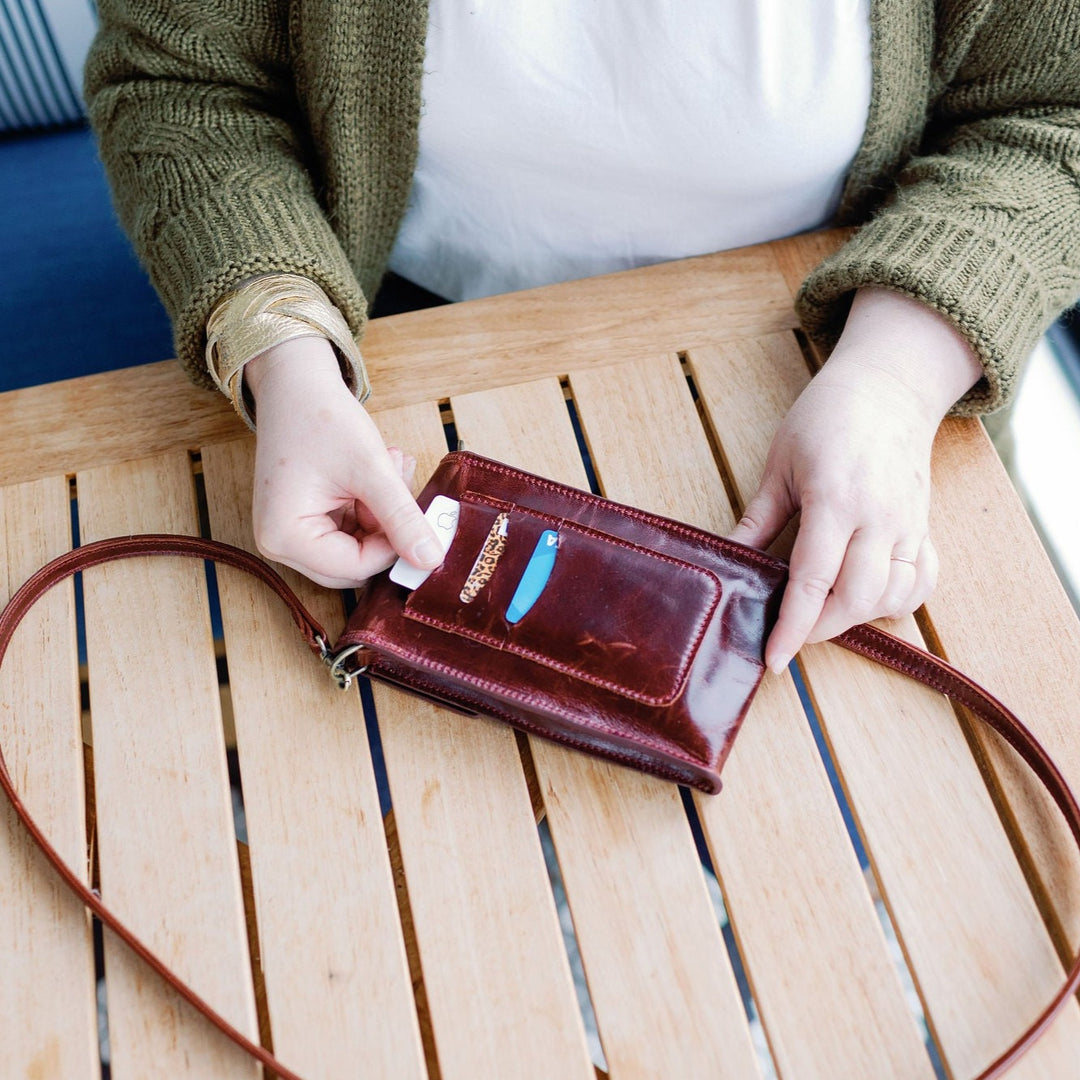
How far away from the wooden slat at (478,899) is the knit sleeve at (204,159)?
12.2 inches

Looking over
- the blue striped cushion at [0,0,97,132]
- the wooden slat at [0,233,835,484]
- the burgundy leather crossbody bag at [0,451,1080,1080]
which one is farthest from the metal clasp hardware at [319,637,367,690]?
the blue striped cushion at [0,0,97,132]

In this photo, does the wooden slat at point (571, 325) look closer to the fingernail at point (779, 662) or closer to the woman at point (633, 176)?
the woman at point (633, 176)

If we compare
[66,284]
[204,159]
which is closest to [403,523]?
[204,159]

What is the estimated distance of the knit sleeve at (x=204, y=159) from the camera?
636 mm

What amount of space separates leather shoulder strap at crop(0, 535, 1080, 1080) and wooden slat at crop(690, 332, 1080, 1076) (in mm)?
11

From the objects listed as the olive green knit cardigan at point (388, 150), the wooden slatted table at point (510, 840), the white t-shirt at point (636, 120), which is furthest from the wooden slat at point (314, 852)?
the white t-shirt at point (636, 120)

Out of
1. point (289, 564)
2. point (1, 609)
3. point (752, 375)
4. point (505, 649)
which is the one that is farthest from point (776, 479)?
point (1, 609)

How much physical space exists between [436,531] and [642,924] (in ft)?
0.88

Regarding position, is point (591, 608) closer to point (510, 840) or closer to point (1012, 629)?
point (510, 840)

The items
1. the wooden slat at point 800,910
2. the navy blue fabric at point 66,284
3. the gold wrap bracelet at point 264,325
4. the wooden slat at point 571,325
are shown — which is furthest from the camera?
the navy blue fabric at point 66,284

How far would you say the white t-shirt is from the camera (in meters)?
0.64

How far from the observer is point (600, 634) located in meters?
0.54

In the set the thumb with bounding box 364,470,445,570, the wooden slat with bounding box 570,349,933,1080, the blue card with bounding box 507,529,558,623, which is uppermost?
the thumb with bounding box 364,470,445,570

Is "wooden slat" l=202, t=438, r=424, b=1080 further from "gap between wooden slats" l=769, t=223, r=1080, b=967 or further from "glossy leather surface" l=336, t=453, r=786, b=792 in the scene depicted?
"gap between wooden slats" l=769, t=223, r=1080, b=967
